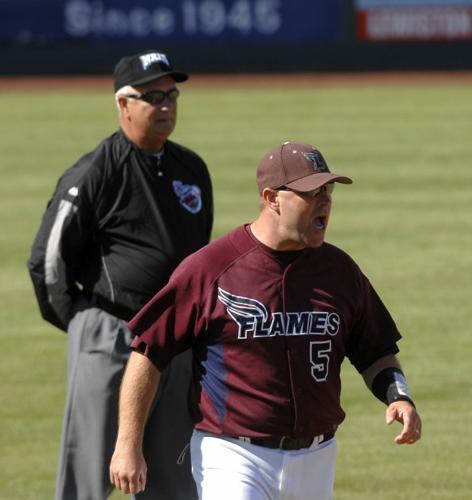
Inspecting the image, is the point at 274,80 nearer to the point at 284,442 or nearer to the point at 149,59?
the point at 149,59

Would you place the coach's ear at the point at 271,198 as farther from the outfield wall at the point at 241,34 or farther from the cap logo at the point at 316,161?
the outfield wall at the point at 241,34

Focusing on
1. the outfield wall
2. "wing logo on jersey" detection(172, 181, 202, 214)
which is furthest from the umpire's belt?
the outfield wall

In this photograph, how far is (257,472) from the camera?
4.70 meters

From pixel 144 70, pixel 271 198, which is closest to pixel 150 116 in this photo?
pixel 144 70

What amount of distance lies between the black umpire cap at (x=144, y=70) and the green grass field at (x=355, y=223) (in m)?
2.43

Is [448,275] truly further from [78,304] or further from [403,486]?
[78,304]

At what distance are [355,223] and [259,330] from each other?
10.6 meters

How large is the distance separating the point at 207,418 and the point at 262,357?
284mm

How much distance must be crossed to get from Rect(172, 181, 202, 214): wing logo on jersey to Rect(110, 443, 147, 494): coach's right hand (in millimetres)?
1549

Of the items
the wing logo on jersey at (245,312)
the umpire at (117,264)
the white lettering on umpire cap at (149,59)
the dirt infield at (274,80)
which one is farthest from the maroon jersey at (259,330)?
the dirt infield at (274,80)

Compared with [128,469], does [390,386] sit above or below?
above

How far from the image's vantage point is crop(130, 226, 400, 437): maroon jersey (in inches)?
186

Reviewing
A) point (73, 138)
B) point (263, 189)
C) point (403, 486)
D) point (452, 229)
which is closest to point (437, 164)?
point (452, 229)

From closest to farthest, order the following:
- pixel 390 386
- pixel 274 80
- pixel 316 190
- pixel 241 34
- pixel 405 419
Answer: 1. pixel 316 190
2. pixel 405 419
3. pixel 390 386
4. pixel 274 80
5. pixel 241 34
